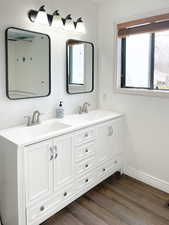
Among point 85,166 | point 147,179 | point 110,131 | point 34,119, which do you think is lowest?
point 147,179

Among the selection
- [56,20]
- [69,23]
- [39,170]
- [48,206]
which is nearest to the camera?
[39,170]

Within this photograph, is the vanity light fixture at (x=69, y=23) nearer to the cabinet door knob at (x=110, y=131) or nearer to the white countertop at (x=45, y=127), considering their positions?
the white countertop at (x=45, y=127)

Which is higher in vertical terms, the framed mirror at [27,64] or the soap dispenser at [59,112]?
the framed mirror at [27,64]

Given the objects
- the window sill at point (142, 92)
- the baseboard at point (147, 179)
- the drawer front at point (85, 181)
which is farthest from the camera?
the baseboard at point (147, 179)

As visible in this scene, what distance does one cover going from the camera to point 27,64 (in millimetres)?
2221

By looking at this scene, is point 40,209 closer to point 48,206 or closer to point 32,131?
point 48,206

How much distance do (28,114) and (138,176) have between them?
1.73 meters

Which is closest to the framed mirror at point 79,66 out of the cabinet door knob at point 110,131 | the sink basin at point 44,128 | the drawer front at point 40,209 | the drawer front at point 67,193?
the sink basin at point 44,128

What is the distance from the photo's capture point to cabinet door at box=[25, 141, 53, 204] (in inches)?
68.6

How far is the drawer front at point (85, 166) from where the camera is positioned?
223 centimetres

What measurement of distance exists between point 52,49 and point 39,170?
1.43 metres

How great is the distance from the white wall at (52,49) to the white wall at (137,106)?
0.21 m

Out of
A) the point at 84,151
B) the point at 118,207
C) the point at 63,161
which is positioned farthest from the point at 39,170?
the point at 118,207

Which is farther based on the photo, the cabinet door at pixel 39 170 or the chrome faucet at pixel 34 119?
the chrome faucet at pixel 34 119
